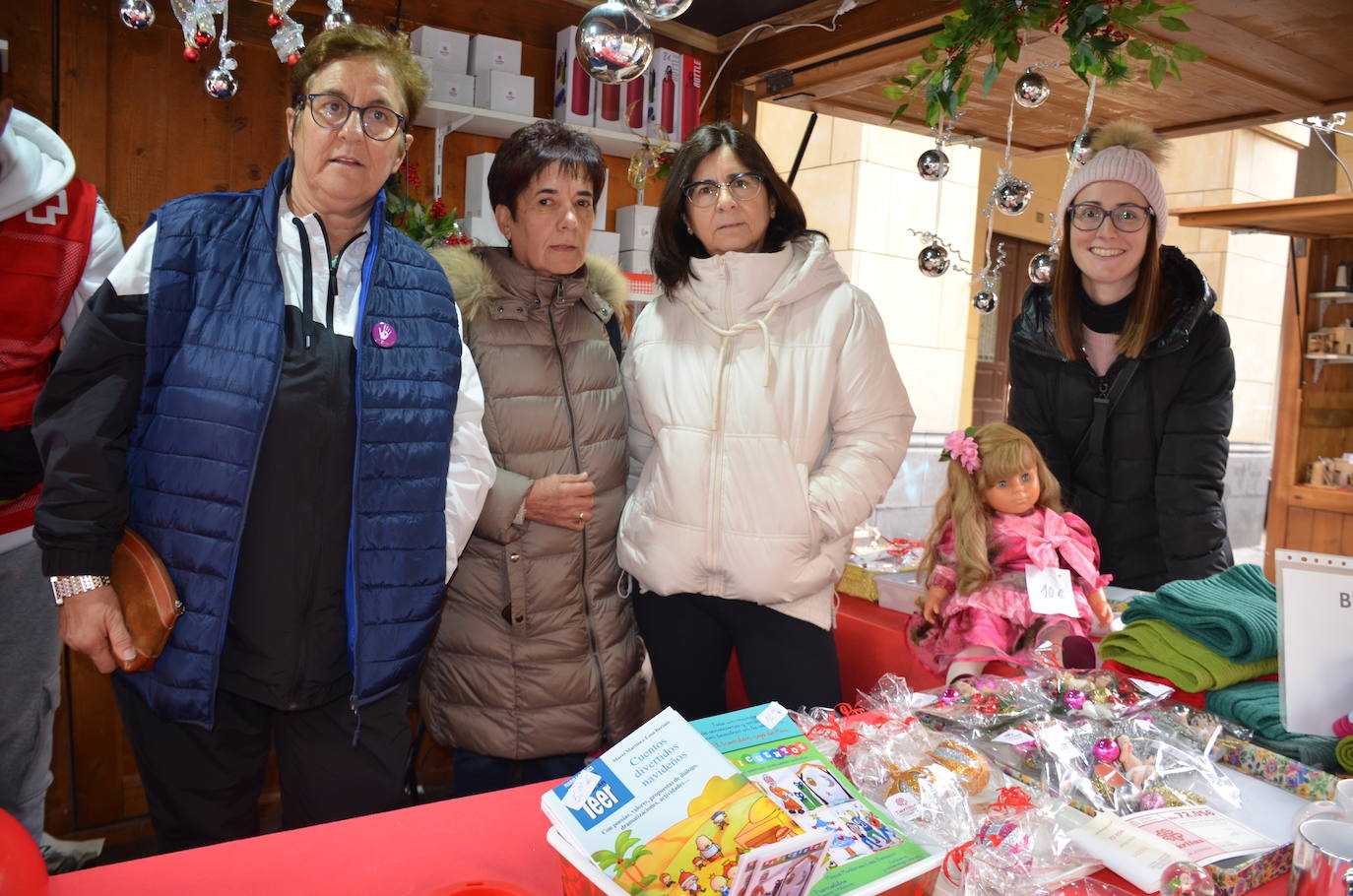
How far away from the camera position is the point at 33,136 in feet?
6.00

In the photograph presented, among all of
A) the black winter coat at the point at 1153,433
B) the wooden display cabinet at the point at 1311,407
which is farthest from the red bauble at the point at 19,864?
the wooden display cabinet at the point at 1311,407

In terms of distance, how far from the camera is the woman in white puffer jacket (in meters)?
1.87

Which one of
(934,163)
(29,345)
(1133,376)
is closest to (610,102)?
(934,163)

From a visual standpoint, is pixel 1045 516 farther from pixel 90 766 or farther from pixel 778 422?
pixel 90 766

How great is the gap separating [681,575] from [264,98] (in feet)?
7.06

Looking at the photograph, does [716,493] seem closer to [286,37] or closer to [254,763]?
[254,763]

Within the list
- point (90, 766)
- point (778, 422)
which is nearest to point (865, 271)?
point (778, 422)

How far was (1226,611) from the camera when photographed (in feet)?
4.90

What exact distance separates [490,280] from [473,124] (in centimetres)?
137

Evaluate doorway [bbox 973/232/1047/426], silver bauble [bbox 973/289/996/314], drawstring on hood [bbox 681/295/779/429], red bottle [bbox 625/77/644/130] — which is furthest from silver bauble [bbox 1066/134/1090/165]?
doorway [bbox 973/232/1047/426]

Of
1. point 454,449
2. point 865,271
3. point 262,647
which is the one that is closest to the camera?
point 262,647

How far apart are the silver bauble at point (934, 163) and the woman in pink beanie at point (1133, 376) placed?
0.46 meters

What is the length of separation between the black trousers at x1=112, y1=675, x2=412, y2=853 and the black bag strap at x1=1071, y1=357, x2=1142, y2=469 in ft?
5.92

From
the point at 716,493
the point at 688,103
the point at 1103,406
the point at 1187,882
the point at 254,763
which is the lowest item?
the point at 254,763
